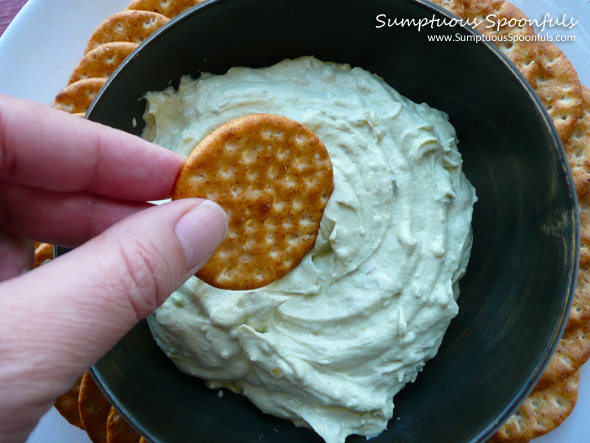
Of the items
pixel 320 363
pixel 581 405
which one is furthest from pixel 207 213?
pixel 581 405

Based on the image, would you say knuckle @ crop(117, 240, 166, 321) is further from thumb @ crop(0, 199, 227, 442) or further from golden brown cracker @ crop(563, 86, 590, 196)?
golden brown cracker @ crop(563, 86, 590, 196)

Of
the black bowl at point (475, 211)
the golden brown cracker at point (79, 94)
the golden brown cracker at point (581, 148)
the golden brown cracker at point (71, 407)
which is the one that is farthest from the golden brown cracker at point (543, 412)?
the golden brown cracker at point (79, 94)

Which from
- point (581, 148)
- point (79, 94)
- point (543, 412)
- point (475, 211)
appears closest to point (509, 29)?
point (581, 148)

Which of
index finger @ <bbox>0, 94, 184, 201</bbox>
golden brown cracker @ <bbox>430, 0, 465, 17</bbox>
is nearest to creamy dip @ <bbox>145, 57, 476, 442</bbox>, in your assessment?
A: index finger @ <bbox>0, 94, 184, 201</bbox>

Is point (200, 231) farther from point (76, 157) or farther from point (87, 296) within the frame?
point (76, 157)

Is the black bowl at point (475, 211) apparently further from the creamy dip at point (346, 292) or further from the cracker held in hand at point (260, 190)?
the cracker held in hand at point (260, 190)

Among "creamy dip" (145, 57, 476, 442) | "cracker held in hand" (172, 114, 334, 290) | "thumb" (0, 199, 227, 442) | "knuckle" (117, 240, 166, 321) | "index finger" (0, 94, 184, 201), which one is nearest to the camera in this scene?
"thumb" (0, 199, 227, 442)

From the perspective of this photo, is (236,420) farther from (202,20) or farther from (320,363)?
(202,20)
